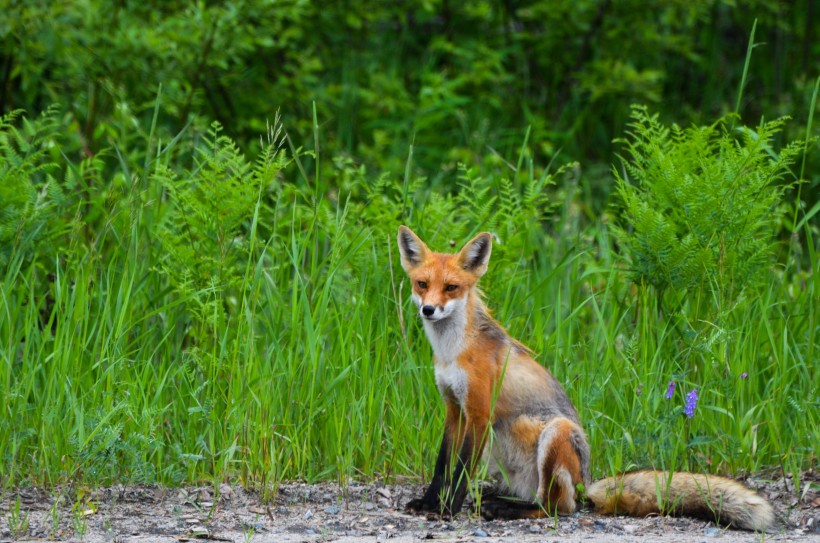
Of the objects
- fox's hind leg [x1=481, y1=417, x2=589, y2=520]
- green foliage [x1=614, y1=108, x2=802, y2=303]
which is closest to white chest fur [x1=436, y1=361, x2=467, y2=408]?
fox's hind leg [x1=481, y1=417, x2=589, y2=520]

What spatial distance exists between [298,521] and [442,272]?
58.9 inches

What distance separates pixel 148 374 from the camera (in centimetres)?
604

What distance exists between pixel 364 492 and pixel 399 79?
7736 mm

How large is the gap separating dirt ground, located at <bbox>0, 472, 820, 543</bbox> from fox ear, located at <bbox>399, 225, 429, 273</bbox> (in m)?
1.26

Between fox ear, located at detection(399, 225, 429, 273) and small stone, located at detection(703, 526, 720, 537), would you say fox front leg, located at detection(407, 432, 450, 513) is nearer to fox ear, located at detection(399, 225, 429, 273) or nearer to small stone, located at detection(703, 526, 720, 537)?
fox ear, located at detection(399, 225, 429, 273)

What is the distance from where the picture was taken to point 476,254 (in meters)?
5.64

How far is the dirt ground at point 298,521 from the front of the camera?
4.63 metres

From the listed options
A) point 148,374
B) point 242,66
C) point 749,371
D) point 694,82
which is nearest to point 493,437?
point 749,371

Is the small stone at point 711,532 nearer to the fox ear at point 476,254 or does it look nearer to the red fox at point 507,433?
the red fox at point 507,433

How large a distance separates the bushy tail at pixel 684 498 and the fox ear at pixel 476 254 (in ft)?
4.28

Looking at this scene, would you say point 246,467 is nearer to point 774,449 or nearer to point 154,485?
point 154,485

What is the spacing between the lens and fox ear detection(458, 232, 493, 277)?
559 centimetres

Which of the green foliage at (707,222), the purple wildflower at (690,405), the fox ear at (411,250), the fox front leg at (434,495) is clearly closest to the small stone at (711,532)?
the purple wildflower at (690,405)

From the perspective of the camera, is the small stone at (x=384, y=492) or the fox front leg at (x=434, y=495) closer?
the fox front leg at (x=434, y=495)
